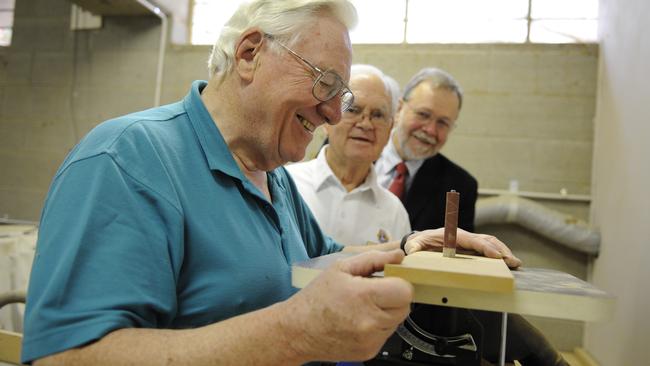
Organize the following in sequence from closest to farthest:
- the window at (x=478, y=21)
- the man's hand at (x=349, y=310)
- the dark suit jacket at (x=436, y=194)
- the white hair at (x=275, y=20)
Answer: the man's hand at (x=349, y=310)
the white hair at (x=275, y=20)
the dark suit jacket at (x=436, y=194)
the window at (x=478, y=21)

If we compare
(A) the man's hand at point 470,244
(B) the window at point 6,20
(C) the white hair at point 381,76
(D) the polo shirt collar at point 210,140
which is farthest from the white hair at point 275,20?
(B) the window at point 6,20

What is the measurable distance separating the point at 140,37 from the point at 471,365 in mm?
3959

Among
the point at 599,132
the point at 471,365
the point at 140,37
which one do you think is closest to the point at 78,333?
the point at 471,365

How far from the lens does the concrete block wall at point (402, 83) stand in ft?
11.4

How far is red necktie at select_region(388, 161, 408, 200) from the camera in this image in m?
2.40

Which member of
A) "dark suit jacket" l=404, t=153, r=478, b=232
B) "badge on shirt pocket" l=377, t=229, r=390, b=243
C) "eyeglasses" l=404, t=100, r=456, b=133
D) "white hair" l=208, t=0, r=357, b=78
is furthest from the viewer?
"eyeglasses" l=404, t=100, r=456, b=133

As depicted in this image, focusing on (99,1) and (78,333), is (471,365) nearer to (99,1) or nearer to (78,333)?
(78,333)

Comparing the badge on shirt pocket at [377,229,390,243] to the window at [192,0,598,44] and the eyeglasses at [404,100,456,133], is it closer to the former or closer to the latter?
the eyeglasses at [404,100,456,133]

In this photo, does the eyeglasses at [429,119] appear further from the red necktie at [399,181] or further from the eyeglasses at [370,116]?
the eyeglasses at [370,116]

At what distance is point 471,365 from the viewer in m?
0.84

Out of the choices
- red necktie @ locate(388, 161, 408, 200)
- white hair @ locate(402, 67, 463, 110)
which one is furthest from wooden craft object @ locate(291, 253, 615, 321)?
white hair @ locate(402, 67, 463, 110)

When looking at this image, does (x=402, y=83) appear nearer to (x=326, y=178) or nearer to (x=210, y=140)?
(x=326, y=178)

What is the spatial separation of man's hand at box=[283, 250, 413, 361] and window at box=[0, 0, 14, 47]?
12.8ft

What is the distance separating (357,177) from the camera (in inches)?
80.7
